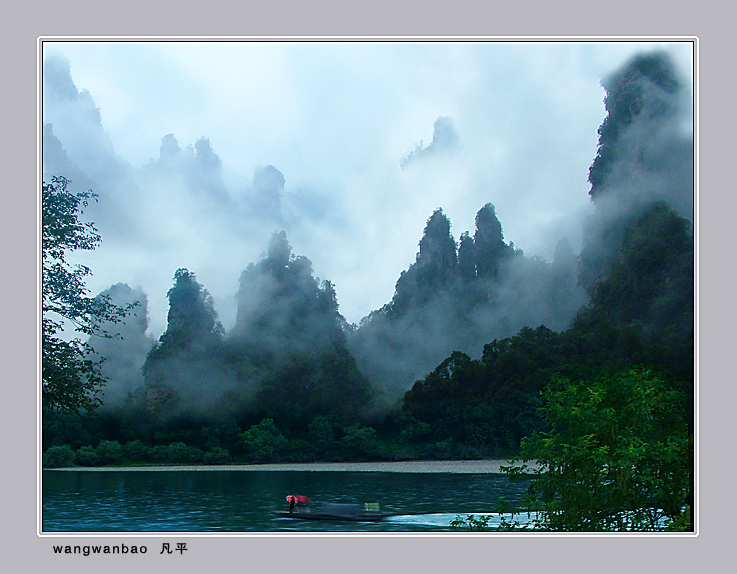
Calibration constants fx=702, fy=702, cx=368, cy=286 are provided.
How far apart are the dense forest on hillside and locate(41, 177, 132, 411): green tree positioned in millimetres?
51

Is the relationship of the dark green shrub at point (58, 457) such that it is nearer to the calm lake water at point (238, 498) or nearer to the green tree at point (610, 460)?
the calm lake water at point (238, 498)


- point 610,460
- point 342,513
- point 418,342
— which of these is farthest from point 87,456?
point 610,460

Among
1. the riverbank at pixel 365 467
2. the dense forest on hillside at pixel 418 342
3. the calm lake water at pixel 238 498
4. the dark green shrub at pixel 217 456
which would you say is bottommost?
the calm lake water at pixel 238 498

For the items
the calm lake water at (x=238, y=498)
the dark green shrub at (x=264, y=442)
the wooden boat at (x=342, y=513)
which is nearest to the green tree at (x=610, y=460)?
the calm lake water at (x=238, y=498)

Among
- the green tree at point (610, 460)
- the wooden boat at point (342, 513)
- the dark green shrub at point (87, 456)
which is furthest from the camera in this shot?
the dark green shrub at point (87, 456)

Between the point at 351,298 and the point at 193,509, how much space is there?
12.0 feet

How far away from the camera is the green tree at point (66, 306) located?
8.62 meters

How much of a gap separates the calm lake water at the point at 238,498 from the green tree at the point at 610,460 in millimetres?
1576

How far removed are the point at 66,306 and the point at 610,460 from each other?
6.53 metres

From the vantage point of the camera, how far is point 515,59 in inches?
328

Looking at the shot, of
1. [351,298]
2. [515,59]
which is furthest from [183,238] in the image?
[515,59]

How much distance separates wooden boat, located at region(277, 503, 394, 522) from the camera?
863 cm

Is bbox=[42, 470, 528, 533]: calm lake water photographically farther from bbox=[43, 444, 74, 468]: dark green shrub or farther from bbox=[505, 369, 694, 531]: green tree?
bbox=[505, 369, 694, 531]: green tree

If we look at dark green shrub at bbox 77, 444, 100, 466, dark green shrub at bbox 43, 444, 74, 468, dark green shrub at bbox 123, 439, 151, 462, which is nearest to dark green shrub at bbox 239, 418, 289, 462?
dark green shrub at bbox 123, 439, 151, 462
